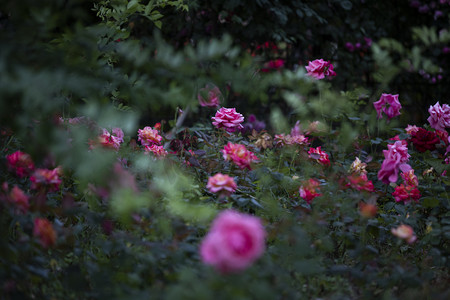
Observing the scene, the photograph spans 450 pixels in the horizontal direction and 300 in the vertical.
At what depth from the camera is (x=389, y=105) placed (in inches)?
99.7

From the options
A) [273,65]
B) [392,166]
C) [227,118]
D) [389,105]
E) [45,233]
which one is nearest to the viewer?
[45,233]

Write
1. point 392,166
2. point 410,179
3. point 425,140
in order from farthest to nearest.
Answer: point 425,140
point 410,179
point 392,166

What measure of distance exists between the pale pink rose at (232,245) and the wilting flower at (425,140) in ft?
5.37

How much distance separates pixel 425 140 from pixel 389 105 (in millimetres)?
316

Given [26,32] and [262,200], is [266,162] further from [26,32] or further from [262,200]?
[26,32]

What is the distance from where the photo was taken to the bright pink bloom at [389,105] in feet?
8.21

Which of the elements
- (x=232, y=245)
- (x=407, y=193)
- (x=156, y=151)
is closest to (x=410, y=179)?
(x=407, y=193)

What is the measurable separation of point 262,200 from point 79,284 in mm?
890

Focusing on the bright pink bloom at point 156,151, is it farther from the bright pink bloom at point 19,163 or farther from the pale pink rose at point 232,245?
the pale pink rose at point 232,245

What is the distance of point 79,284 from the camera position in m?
1.31

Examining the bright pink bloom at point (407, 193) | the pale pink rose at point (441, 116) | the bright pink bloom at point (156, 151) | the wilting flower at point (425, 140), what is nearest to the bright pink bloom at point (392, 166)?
the bright pink bloom at point (407, 193)

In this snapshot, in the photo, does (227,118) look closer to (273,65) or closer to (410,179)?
(410,179)

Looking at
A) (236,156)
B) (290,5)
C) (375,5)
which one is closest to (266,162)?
(236,156)

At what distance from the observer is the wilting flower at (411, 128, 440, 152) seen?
2299 millimetres
